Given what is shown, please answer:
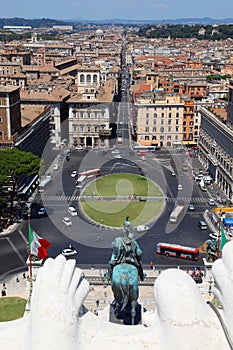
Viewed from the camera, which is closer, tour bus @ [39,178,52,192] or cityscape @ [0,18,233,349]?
cityscape @ [0,18,233,349]

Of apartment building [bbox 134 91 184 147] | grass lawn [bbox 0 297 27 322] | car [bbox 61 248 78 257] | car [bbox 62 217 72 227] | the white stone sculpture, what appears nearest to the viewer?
the white stone sculpture

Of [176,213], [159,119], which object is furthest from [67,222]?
[159,119]

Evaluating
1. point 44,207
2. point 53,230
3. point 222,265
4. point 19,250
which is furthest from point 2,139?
point 222,265

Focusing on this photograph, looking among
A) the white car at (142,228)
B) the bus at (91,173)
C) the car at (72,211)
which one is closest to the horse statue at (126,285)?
the white car at (142,228)

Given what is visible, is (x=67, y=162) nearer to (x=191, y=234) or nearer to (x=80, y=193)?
(x=80, y=193)

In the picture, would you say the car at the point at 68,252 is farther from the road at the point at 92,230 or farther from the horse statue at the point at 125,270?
the horse statue at the point at 125,270

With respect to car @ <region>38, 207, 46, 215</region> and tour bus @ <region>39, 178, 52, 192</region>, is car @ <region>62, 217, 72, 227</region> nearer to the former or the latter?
car @ <region>38, 207, 46, 215</region>

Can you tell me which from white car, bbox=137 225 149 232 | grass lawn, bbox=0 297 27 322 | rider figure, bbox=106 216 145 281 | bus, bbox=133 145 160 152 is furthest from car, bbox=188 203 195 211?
rider figure, bbox=106 216 145 281
